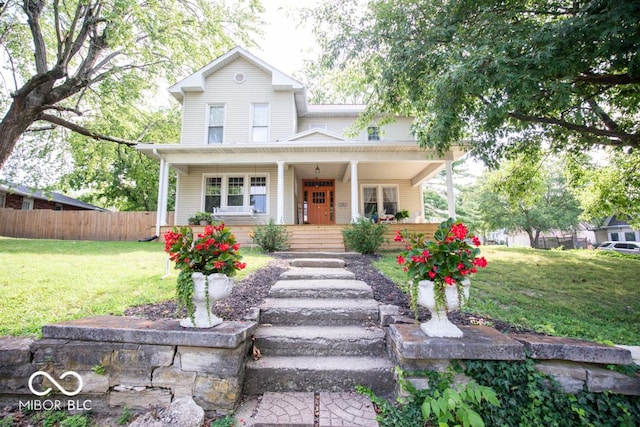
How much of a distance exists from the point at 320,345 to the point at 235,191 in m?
9.83

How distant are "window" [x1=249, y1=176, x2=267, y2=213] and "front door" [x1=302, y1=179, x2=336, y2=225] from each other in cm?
217

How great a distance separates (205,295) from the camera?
7.45 ft

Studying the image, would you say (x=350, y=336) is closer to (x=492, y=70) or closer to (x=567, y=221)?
(x=492, y=70)

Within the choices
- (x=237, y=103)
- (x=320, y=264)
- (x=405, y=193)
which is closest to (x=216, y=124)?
(x=237, y=103)

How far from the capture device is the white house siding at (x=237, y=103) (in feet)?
37.7

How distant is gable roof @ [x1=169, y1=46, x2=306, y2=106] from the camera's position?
11.4 metres

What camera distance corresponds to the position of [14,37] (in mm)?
8852

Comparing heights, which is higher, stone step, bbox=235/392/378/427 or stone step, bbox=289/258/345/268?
stone step, bbox=289/258/345/268

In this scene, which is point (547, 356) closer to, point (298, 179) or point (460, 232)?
point (460, 232)

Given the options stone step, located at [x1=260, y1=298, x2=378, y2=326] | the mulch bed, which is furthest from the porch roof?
stone step, located at [x1=260, y1=298, x2=378, y2=326]

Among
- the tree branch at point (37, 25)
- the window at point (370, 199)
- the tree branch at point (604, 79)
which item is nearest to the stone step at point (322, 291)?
the tree branch at point (604, 79)

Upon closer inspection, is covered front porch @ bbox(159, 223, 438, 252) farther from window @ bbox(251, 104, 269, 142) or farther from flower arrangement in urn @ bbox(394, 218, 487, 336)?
flower arrangement in urn @ bbox(394, 218, 487, 336)

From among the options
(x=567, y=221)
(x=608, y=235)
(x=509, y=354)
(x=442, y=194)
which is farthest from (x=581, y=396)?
(x=608, y=235)

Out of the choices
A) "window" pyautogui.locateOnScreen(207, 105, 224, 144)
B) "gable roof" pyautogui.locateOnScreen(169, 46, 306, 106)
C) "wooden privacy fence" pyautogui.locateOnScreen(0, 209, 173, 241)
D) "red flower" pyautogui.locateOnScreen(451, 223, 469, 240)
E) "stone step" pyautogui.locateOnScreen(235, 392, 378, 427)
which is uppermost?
"gable roof" pyautogui.locateOnScreen(169, 46, 306, 106)
